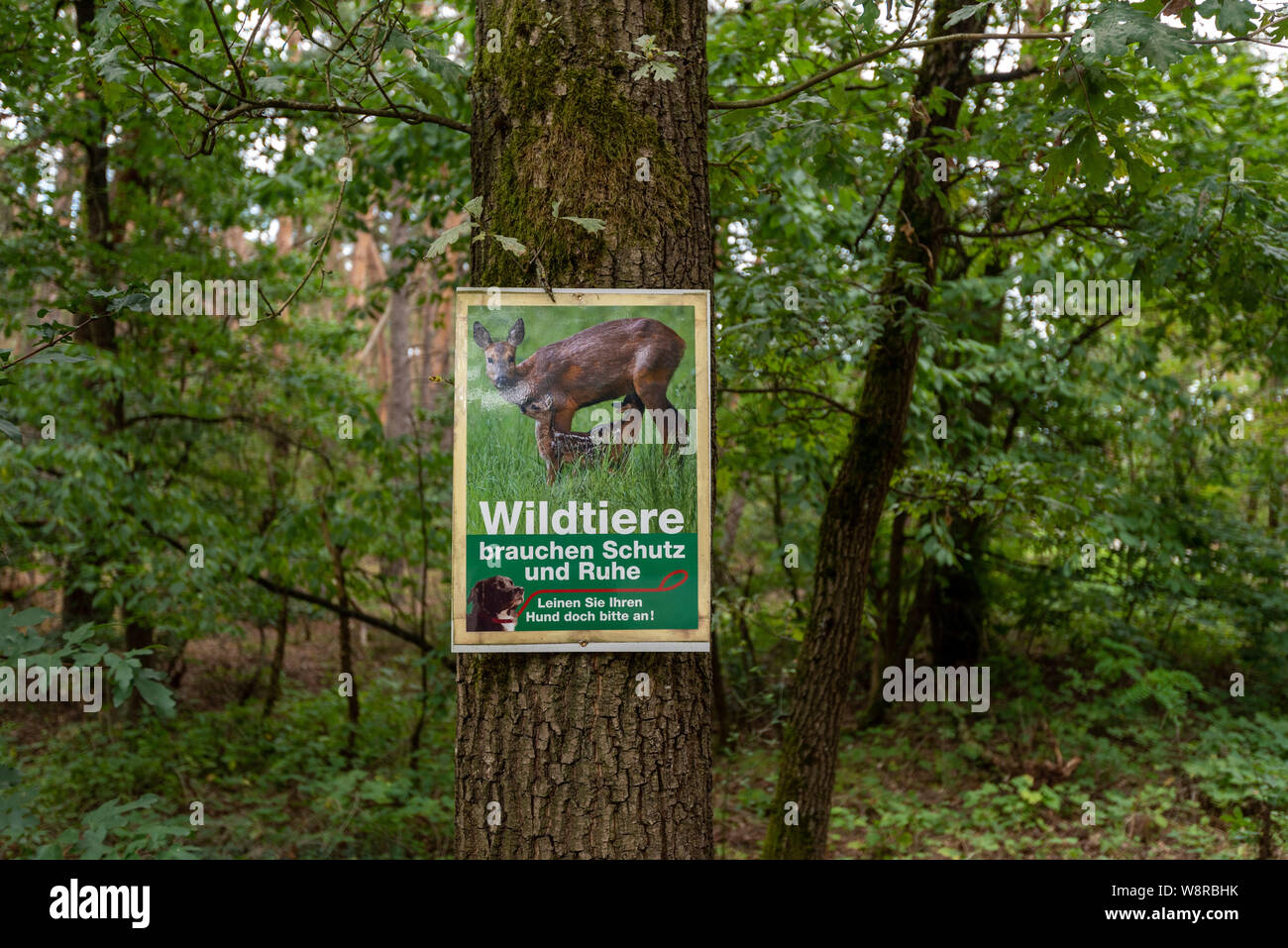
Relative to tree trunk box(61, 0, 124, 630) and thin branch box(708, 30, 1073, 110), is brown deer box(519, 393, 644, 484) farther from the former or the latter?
tree trunk box(61, 0, 124, 630)

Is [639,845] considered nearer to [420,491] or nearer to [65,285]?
[420,491]

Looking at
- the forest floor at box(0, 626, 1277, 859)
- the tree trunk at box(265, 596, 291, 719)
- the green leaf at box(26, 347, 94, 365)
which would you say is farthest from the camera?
the tree trunk at box(265, 596, 291, 719)

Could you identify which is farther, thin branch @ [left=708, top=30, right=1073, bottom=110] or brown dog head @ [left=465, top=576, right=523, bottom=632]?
thin branch @ [left=708, top=30, right=1073, bottom=110]

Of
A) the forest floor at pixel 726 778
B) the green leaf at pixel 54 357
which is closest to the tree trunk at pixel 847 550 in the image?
the forest floor at pixel 726 778

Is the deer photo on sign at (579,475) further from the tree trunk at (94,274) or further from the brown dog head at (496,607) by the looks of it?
the tree trunk at (94,274)

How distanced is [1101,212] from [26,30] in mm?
5821

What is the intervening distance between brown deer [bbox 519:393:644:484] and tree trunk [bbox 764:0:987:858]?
261cm

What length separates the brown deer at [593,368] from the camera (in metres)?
1.85

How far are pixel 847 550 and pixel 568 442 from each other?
2774mm

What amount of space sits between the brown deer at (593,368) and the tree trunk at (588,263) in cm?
11

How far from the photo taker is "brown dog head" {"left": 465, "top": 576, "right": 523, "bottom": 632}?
1815 mm

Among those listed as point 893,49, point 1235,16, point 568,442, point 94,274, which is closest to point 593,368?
point 568,442

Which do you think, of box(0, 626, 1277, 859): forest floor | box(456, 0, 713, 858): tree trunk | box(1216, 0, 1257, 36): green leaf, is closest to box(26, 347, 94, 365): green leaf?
box(456, 0, 713, 858): tree trunk

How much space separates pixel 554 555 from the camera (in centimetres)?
182
